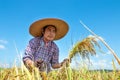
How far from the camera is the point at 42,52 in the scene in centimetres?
499

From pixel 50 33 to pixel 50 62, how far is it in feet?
1.81

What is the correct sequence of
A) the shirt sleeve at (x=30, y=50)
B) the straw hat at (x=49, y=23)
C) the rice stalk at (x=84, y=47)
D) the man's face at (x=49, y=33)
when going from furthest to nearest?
1. the straw hat at (x=49, y=23)
2. the man's face at (x=49, y=33)
3. the shirt sleeve at (x=30, y=50)
4. the rice stalk at (x=84, y=47)

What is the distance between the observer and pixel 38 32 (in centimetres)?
522

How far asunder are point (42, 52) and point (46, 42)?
0.56 ft

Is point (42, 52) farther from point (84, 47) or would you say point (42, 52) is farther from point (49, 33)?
point (84, 47)

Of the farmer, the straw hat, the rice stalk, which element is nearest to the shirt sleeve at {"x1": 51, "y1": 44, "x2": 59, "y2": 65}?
the farmer

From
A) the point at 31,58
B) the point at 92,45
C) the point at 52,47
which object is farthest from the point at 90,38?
the point at 52,47

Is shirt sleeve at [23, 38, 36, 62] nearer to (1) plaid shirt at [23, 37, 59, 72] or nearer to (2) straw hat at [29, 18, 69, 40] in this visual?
(1) plaid shirt at [23, 37, 59, 72]

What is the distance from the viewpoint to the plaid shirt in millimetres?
4836

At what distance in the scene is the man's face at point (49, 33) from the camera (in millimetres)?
4809

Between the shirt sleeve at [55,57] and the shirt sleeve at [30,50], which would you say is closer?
the shirt sleeve at [30,50]

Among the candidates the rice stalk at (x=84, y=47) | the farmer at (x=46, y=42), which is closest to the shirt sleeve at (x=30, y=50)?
the farmer at (x=46, y=42)

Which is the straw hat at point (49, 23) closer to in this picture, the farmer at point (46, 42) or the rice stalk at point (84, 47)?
the farmer at point (46, 42)

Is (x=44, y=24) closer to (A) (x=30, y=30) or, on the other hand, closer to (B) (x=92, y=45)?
(A) (x=30, y=30)
